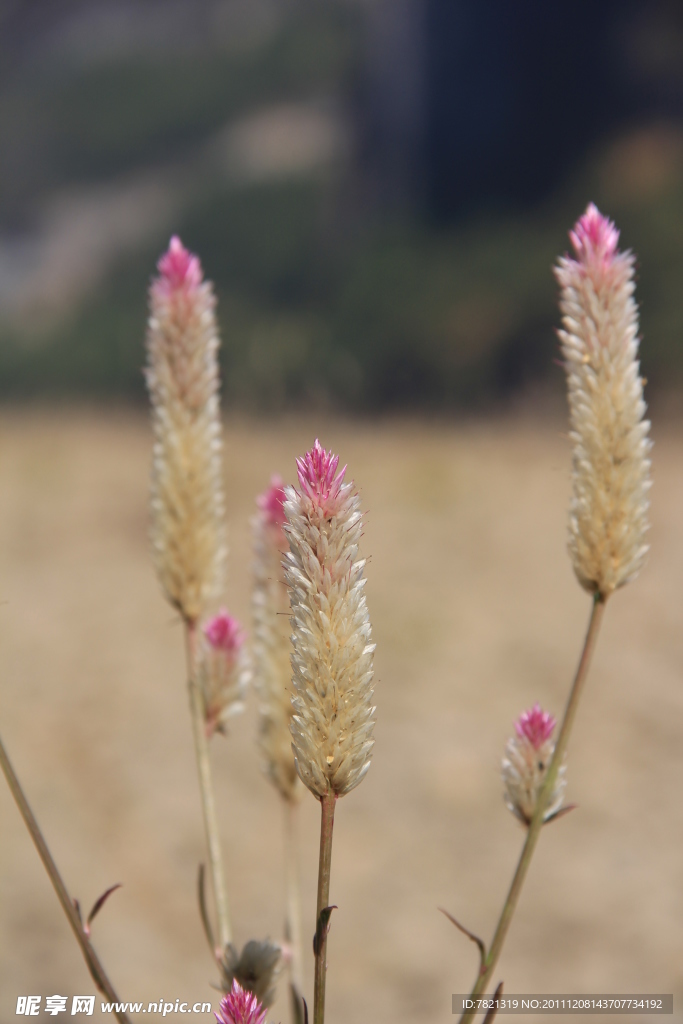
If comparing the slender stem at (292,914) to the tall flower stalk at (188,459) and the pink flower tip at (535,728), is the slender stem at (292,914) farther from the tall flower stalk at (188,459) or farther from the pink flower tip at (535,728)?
the pink flower tip at (535,728)

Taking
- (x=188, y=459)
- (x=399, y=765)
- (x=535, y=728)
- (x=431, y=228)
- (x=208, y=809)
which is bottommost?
(x=208, y=809)

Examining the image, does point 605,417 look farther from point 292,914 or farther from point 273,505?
point 292,914

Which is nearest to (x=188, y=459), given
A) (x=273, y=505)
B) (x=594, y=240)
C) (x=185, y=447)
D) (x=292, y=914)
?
(x=185, y=447)

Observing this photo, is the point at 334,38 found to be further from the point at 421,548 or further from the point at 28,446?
the point at 421,548

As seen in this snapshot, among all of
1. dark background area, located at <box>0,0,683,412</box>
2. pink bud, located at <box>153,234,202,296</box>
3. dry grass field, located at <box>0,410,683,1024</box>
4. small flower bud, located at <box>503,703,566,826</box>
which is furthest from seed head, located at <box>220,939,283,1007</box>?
dark background area, located at <box>0,0,683,412</box>

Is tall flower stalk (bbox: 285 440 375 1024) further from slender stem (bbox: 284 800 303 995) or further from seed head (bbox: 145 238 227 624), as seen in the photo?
slender stem (bbox: 284 800 303 995)
